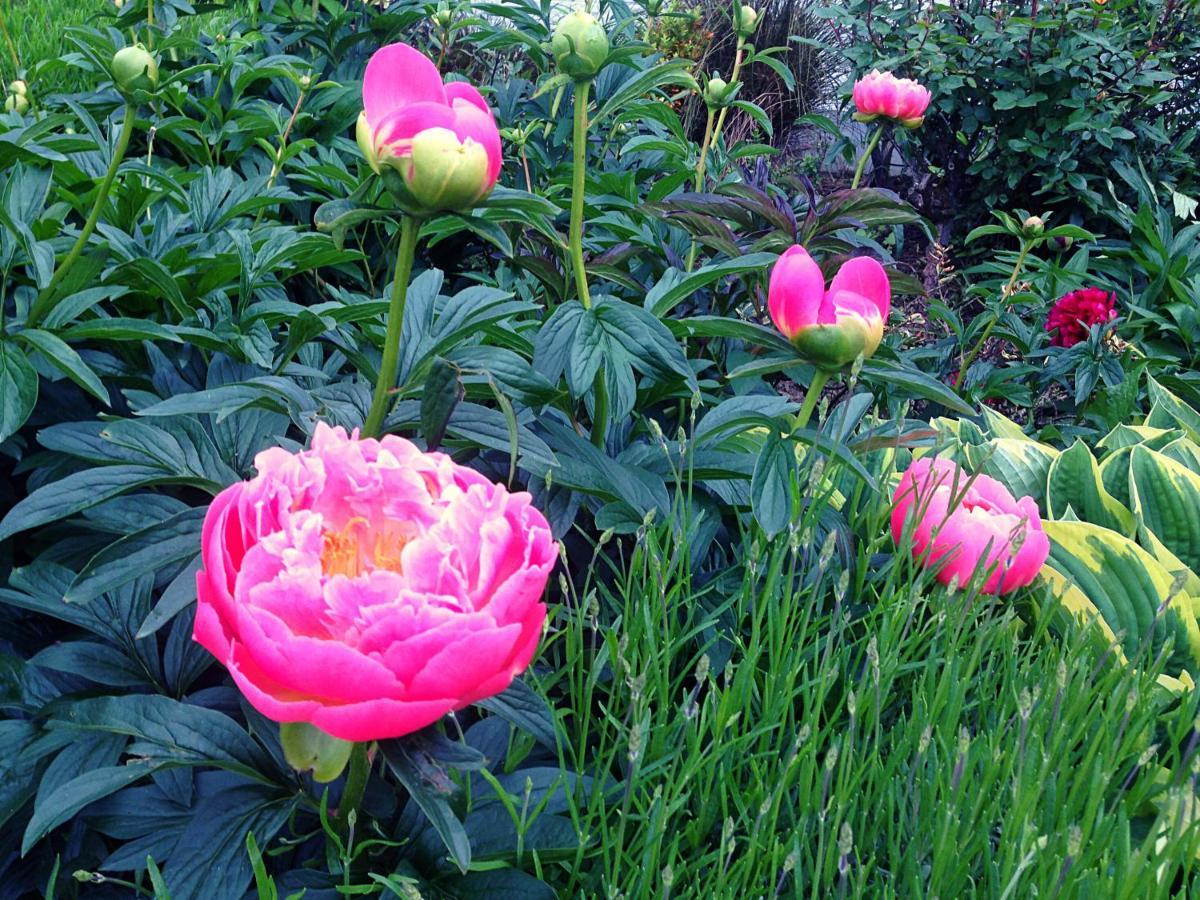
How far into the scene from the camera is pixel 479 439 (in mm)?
809

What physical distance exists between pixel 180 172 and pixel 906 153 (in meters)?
2.74

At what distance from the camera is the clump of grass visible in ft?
2.30

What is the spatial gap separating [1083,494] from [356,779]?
118 cm

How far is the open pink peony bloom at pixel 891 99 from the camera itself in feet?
6.33

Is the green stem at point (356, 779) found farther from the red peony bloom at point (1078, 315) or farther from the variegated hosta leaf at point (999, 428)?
the red peony bloom at point (1078, 315)

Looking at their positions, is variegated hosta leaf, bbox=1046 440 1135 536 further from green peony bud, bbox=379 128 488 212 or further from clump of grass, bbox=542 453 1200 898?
green peony bud, bbox=379 128 488 212

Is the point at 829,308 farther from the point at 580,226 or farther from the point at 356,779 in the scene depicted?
the point at 356,779

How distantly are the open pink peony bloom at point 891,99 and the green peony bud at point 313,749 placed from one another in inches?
66.2

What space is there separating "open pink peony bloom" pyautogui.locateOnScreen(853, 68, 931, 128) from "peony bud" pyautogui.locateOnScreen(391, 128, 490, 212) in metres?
1.43

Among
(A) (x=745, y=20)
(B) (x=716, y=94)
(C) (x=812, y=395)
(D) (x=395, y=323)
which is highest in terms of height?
(A) (x=745, y=20)

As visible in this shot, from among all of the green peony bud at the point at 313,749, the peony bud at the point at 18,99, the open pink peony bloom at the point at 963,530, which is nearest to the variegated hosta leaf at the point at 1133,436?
the open pink peony bloom at the point at 963,530

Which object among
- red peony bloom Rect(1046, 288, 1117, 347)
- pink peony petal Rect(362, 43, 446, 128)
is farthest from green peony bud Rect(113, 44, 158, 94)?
red peony bloom Rect(1046, 288, 1117, 347)

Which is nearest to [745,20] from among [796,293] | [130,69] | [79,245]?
[796,293]

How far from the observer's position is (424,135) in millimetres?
679
